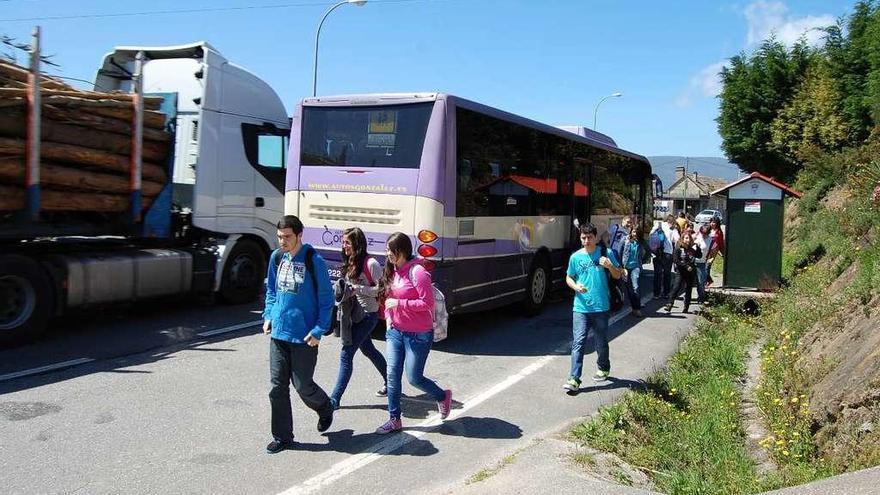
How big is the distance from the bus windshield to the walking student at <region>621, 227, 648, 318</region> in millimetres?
4709

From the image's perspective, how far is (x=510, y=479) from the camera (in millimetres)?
4430

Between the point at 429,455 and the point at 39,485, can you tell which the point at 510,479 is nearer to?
the point at 429,455

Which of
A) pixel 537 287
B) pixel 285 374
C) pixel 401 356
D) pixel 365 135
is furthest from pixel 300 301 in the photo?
pixel 537 287

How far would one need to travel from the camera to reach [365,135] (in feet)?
29.2

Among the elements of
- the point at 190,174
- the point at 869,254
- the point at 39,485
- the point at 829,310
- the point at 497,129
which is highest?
the point at 497,129

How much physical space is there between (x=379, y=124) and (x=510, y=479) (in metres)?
5.38

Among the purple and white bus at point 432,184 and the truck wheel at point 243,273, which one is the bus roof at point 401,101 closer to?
the purple and white bus at point 432,184

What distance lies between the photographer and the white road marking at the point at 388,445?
180 inches

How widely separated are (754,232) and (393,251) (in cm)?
900

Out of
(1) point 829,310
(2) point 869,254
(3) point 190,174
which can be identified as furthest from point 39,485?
(2) point 869,254

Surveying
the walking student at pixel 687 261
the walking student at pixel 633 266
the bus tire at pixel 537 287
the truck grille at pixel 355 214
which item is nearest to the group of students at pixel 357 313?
the truck grille at pixel 355 214

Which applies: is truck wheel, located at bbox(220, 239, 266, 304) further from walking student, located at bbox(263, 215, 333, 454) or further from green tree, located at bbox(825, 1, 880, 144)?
green tree, located at bbox(825, 1, 880, 144)

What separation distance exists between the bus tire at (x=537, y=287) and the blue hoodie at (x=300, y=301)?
6.22 meters

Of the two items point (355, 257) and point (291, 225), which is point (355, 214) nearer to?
point (355, 257)
